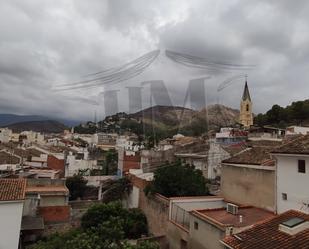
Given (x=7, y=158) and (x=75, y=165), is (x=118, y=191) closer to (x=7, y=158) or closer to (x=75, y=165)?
(x=75, y=165)

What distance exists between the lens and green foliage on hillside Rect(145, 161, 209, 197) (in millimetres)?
18703

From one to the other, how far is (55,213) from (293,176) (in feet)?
53.2

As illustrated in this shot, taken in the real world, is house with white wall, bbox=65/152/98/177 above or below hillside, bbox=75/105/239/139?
below

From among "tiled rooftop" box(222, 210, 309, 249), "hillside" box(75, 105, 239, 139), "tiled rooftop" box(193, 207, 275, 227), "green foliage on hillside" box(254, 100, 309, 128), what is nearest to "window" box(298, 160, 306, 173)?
"tiled rooftop" box(222, 210, 309, 249)

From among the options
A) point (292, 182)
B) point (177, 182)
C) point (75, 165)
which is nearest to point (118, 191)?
point (177, 182)

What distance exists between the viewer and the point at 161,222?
1756 centimetres

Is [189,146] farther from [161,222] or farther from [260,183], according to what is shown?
[260,183]

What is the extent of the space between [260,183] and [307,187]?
3025mm

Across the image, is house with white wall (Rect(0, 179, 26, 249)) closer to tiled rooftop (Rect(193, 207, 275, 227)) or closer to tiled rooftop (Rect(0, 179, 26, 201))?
tiled rooftop (Rect(0, 179, 26, 201))

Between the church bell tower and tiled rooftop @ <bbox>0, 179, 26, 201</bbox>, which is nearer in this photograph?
tiled rooftop @ <bbox>0, 179, 26, 201</bbox>

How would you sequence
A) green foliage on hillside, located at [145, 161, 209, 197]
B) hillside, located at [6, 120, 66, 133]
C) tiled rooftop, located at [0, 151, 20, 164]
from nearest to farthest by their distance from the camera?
green foliage on hillside, located at [145, 161, 209, 197], tiled rooftop, located at [0, 151, 20, 164], hillside, located at [6, 120, 66, 133]

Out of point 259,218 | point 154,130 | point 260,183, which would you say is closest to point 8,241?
point 259,218

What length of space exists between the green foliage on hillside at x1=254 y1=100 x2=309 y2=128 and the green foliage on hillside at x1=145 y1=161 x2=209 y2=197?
38.0 meters

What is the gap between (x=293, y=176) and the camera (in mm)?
12062
